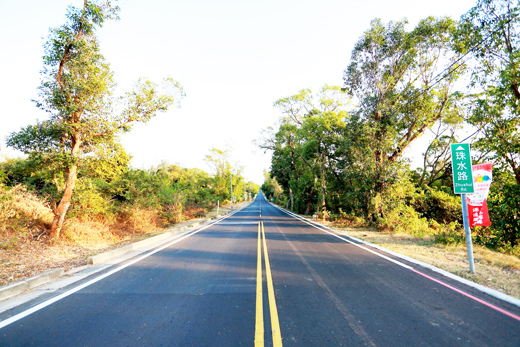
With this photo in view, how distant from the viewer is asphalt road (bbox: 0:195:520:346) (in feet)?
10.2

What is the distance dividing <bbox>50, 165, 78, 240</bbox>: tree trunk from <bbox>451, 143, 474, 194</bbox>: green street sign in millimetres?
12410

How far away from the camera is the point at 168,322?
353 cm

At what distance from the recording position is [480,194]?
612 cm

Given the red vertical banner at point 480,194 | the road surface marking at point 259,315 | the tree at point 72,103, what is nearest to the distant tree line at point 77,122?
the tree at point 72,103

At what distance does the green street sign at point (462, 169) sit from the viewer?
19.1 ft

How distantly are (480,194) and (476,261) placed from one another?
2063mm

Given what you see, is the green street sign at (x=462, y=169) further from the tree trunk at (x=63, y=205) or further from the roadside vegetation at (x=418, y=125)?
the tree trunk at (x=63, y=205)

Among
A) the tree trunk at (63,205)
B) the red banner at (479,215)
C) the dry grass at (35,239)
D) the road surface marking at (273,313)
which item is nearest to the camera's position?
the road surface marking at (273,313)

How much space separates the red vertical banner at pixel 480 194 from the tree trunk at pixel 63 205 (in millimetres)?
13006

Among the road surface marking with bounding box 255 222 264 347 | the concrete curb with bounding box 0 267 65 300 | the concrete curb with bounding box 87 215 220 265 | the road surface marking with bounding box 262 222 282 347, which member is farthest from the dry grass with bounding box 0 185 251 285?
the road surface marking with bounding box 262 222 282 347

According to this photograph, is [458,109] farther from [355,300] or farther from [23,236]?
[23,236]

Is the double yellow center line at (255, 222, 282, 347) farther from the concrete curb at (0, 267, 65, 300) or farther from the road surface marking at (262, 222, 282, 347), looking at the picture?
the concrete curb at (0, 267, 65, 300)

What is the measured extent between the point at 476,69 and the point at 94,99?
15.3 meters

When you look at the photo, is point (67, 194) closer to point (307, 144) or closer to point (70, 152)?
point (70, 152)
